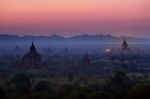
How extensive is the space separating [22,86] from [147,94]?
15938 millimetres

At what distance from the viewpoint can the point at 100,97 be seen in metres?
21.9

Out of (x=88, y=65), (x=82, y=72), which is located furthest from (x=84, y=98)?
(x=88, y=65)

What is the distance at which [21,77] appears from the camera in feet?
129

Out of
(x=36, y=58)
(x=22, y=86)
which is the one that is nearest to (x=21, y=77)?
(x=22, y=86)

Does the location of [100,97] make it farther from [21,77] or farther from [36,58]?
[36,58]

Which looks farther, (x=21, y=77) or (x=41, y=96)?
(x=21, y=77)

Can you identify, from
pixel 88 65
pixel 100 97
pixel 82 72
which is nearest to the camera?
pixel 100 97

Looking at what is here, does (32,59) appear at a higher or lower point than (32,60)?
higher

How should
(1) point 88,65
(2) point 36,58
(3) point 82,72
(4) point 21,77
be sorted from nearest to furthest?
(4) point 21,77
(2) point 36,58
(3) point 82,72
(1) point 88,65

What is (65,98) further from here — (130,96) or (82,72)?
(82,72)

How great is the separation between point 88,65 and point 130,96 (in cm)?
4535

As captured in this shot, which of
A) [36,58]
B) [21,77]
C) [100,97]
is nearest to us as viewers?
[100,97]

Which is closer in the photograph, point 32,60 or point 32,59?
point 32,59

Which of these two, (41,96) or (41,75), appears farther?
(41,75)
